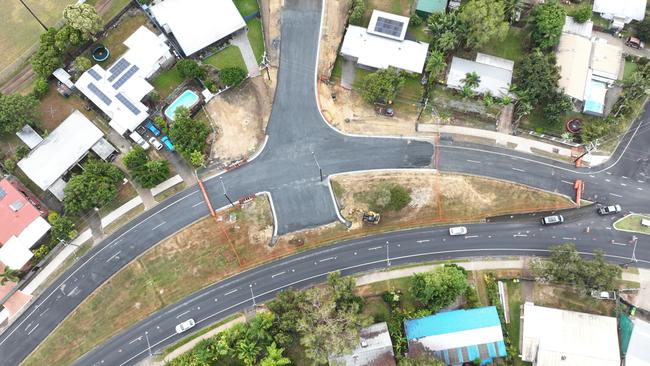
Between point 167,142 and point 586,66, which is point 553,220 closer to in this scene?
point 586,66

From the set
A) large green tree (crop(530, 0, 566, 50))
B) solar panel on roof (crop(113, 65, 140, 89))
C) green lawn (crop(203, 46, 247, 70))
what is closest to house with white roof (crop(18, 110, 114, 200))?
solar panel on roof (crop(113, 65, 140, 89))

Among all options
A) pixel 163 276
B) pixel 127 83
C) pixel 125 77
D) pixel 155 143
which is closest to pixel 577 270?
pixel 163 276

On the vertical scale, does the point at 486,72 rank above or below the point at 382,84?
above

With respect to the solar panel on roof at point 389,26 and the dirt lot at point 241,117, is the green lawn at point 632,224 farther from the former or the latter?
the dirt lot at point 241,117

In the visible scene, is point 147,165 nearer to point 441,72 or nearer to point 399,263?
point 399,263

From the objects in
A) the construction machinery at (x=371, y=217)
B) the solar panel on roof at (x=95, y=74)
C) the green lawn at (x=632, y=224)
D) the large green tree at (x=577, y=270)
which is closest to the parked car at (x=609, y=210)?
the green lawn at (x=632, y=224)

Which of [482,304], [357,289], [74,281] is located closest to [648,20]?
[482,304]
